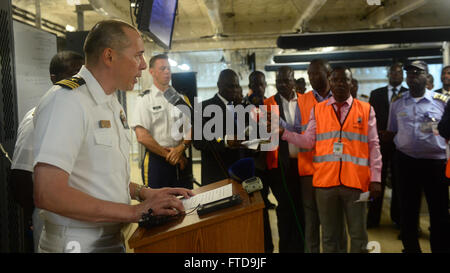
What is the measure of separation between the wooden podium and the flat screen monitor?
1686 mm

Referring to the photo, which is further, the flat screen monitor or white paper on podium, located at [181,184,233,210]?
the flat screen monitor

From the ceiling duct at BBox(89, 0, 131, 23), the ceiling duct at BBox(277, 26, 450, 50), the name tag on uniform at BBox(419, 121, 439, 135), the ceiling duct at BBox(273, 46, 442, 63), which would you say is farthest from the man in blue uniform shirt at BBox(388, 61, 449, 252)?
the ceiling duct at BBox(89, 0, 131, 23)

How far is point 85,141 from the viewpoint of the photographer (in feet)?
3.54

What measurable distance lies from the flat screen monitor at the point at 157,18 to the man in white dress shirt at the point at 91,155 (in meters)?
1.21

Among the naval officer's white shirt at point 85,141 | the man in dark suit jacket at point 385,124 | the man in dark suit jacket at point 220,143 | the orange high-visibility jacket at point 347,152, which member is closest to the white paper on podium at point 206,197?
the naval officer's white shirt at point 85,141

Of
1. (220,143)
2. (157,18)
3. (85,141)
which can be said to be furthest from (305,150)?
(85,141)

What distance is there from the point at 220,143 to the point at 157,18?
Result: 110 cm

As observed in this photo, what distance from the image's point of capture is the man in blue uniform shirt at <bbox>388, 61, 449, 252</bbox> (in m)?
2.74

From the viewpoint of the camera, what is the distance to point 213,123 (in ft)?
9.04

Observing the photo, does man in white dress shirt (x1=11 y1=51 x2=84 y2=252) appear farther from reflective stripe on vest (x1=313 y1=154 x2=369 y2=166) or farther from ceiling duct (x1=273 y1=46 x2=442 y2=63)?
ceiling duct (x1=273 y1=46 x2=442 y2=63)

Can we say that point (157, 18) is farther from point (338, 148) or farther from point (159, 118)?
point (338, 148)

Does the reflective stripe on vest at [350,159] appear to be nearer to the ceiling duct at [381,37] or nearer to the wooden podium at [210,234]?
the wooden podium at [210,234]

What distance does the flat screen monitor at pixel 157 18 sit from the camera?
230 cm
